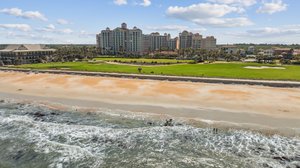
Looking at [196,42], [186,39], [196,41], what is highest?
[186,39]

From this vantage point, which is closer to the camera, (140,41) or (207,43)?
(140,41)

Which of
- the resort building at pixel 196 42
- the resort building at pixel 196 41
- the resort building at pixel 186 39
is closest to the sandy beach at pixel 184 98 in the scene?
the resort building at pixel 196 42

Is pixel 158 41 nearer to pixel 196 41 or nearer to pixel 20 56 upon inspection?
pixel 196 41

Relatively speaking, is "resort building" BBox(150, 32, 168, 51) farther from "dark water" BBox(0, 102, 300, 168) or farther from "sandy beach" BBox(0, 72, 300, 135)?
"dark water" BBox(0, 102, 300, 168)

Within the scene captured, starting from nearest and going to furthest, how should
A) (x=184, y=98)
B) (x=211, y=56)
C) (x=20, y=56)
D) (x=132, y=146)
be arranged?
(x=132, y=146) → (x=184, y=98) → (x=20, y=56) → (x=211, y=56)

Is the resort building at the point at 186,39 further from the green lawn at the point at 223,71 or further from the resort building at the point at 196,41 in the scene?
the green lawn at the point at 223,71

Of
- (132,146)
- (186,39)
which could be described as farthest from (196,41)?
(132,146)

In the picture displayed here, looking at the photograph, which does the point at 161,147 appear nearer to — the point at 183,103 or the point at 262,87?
the point at 183,103
